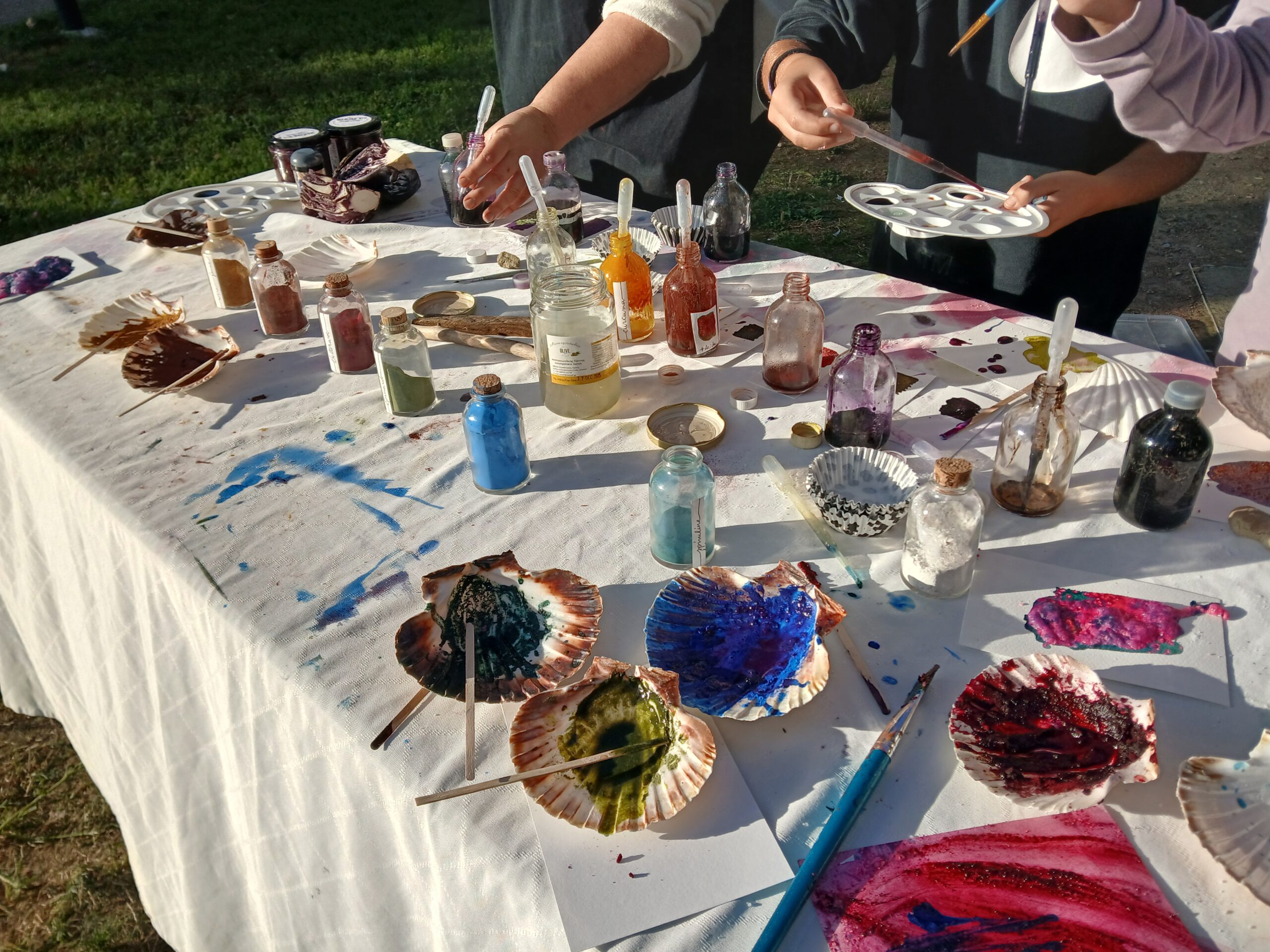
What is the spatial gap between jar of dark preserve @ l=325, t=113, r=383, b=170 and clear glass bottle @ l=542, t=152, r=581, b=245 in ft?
1.72

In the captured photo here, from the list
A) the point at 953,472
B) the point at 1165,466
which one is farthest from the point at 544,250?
the point at 1165,466

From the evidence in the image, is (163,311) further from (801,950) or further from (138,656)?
(801,950)

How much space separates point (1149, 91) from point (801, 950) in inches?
53.0

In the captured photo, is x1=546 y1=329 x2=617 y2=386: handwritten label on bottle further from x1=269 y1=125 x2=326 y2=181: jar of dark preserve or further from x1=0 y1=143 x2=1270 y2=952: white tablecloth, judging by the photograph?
x1=269 y1=125 x2=326 y2=181: jar of dark preserve

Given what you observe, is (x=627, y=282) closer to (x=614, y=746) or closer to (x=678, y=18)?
(x=678, y=18)

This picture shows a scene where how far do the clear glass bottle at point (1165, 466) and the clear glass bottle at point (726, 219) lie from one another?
3.08ft

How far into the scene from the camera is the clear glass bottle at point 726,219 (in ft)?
5.91

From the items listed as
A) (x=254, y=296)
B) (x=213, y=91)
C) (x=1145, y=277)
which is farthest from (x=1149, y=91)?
(x=213, y=91)

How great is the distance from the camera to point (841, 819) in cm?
80

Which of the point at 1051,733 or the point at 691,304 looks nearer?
the point at 1051,733

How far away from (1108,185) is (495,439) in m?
1.28

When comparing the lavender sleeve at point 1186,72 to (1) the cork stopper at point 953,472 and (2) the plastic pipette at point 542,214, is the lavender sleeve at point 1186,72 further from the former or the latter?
(2) the plastic pipette at point 542,214

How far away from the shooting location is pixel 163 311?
1698 millimetres

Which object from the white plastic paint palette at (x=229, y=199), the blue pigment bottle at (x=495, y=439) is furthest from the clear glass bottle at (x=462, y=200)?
the blue pigment bottle at (x=495, y=439)
